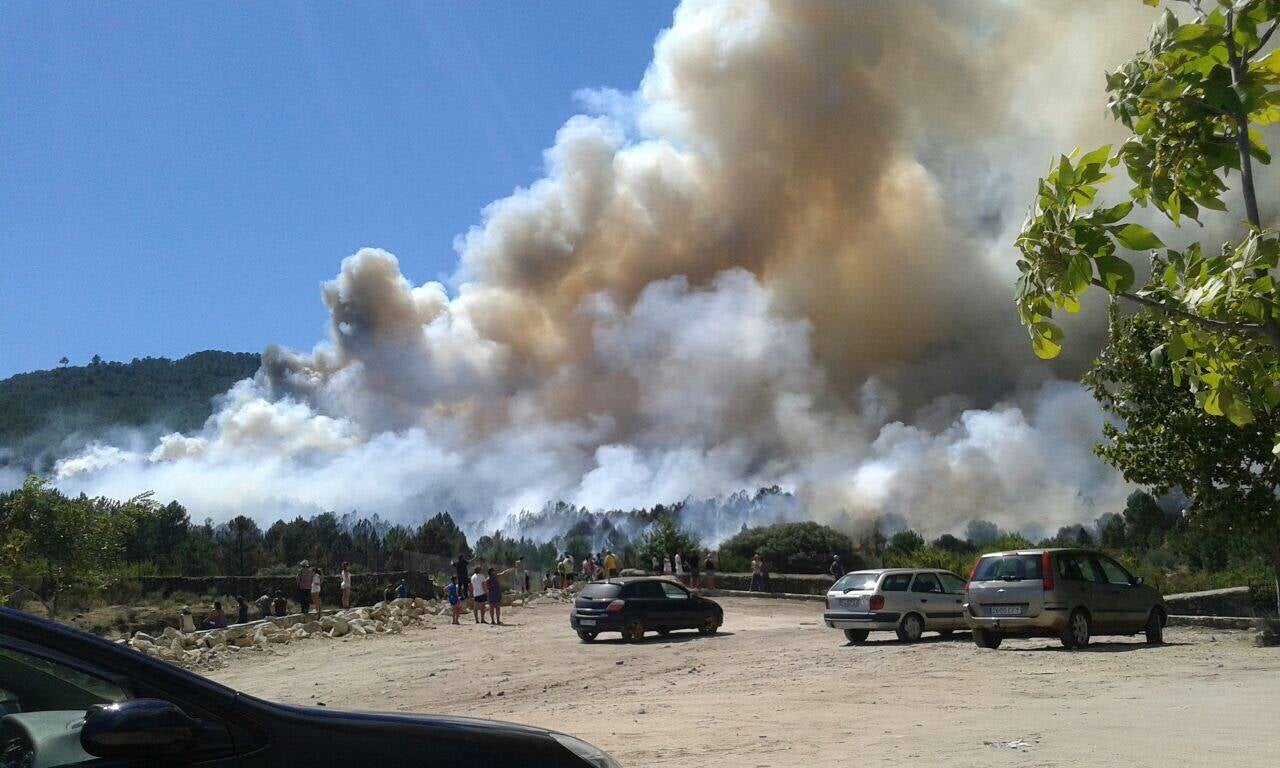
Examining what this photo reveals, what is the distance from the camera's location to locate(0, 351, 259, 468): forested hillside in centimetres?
15462

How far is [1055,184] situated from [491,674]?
15329 mm

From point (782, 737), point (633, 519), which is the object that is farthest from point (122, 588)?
point (633, 519)

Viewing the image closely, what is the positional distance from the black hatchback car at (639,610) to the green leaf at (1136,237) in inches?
773

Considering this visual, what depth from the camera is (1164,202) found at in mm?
4949

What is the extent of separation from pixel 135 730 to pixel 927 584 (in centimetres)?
1929

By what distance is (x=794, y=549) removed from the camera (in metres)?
45.5

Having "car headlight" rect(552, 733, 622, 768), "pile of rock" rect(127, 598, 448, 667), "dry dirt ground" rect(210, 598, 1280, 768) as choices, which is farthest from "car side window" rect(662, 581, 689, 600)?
"car headlight" rect(552, 733, 622, 768)

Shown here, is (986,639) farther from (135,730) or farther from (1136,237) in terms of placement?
(135,730)

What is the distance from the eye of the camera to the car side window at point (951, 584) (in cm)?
2065

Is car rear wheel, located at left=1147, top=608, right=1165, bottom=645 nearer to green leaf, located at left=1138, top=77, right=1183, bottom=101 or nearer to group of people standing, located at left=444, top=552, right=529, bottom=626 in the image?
green leaf, located at left=1138, top=77, right=1183, bottom=101

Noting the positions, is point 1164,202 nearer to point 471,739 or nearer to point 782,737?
point 471,739

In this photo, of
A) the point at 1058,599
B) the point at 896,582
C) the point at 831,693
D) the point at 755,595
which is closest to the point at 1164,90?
the point at 831,693

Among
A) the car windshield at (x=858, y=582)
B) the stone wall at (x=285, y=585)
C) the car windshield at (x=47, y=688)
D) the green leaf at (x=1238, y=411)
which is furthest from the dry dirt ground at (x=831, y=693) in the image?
the stone wall at (x=285, y=585)

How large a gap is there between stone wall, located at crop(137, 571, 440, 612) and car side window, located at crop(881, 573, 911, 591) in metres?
25.0
